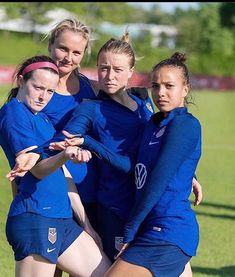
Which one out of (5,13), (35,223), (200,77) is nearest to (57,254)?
(35,223)

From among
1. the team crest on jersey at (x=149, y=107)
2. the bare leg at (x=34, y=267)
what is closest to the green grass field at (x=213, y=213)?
the team crest on jersey at (x=149, y=107)

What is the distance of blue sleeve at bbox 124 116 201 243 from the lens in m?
4.59

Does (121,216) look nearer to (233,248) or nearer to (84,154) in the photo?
(84,154)

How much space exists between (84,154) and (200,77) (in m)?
61.4

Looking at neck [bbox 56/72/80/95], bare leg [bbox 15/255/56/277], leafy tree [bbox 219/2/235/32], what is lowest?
leafy tree [bbox 219/2/235/32]

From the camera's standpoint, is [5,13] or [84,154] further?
[5,13]

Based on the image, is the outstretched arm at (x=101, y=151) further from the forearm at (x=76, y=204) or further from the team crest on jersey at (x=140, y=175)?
the forearm at (x=76, y=204)

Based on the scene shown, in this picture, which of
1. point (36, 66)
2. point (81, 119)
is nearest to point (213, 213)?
point (81, 119)

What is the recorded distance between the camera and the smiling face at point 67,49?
17.9 ft

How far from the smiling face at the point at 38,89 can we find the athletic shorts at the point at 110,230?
85cm

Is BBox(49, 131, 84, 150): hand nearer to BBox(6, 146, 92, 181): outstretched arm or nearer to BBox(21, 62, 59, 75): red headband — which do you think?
BBox(6, 146, 92, 181): outstretched arm

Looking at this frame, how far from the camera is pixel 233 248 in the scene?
917 cm

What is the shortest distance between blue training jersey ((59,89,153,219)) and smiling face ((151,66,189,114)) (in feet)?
1.14

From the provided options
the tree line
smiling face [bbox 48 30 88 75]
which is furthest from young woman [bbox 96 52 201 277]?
the tree line
